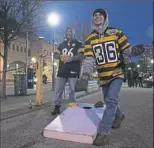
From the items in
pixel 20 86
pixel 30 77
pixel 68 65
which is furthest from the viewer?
pixel 30 77

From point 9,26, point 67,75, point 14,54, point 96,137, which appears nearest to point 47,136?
point 96,137

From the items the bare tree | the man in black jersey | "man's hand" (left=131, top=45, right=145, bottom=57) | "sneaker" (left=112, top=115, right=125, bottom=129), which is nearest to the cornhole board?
"sneaker" (left=112, top=115, right=125, bottom=129)

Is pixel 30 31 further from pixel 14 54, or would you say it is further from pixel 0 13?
pixel 14 54

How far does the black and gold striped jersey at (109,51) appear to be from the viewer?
5.25 metres

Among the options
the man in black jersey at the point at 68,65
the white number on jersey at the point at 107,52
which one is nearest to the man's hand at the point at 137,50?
the white number on jersey at the point at 107,52

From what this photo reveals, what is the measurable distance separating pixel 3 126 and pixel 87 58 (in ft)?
7.85

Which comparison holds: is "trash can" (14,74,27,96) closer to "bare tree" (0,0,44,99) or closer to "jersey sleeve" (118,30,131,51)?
"bare tree" (0,0,44,99)

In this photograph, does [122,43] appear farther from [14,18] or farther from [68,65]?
[14,18]

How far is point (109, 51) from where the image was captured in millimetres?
5246

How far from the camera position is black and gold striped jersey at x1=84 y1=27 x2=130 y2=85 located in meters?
5.25

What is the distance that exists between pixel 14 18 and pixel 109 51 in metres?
10.3

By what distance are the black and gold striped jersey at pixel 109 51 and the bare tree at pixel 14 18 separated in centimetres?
950

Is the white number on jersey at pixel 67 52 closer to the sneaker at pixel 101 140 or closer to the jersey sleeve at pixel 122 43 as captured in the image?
the jersey sleeve at pixel 122 43

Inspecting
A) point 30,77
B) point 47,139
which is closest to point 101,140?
point 47,139
